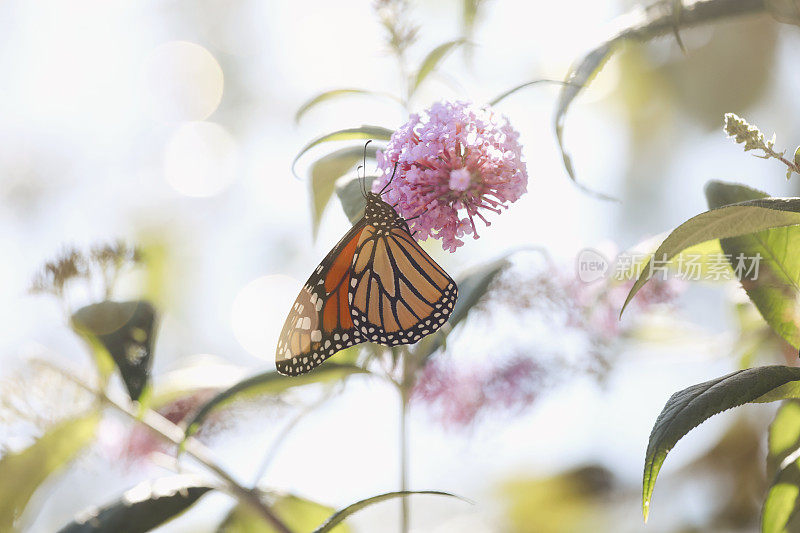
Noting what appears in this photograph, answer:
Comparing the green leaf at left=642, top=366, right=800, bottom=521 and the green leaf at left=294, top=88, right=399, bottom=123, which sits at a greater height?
the green leaf at left=294, top=88, right=399, bottom=123

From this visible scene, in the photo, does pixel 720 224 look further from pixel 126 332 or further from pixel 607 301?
pixel 126 332

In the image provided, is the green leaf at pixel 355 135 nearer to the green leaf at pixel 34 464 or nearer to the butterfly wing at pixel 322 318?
the butterfly wing at pixel 322 318

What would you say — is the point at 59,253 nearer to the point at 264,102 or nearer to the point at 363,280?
the point at 363,280

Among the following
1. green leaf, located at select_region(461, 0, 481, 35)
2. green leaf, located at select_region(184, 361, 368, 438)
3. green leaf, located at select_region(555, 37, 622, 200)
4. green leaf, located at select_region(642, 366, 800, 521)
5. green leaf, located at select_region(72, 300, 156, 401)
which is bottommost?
green leaf, located at select_region(642, 366, 800, 521)

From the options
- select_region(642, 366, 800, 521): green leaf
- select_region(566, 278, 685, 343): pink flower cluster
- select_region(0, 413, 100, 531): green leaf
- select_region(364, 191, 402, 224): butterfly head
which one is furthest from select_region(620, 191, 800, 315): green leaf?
select_region(0, 413, 100, 531): green leaf

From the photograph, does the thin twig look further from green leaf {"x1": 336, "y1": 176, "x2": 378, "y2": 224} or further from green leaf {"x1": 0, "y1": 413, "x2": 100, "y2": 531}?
green leaf {"x1": 0, "y1": 413, "x2": 100, "y2": 531}

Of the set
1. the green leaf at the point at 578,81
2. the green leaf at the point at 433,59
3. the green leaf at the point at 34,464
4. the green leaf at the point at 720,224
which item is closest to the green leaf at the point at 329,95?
the green leaf at the point at 433,59

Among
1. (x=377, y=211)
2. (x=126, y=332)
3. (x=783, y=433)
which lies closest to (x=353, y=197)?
(x=377, y=211)
